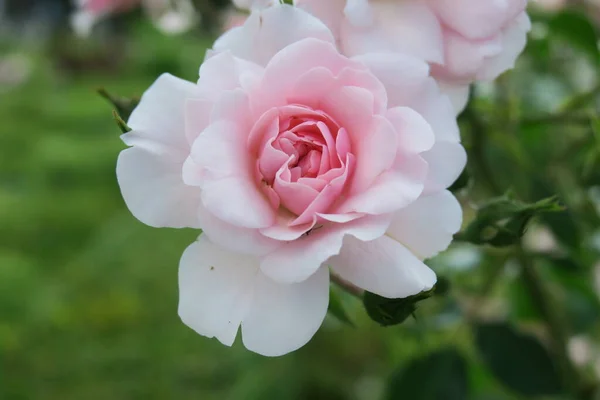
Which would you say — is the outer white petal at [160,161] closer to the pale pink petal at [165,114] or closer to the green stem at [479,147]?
the pale pink petal at [165,114]

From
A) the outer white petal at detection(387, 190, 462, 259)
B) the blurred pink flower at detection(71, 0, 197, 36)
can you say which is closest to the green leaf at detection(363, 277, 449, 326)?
the outer white petal at detection(387, 190, 462, 259)

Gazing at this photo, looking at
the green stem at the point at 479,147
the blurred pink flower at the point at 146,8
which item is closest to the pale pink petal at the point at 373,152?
the green stem at the point at 479,147

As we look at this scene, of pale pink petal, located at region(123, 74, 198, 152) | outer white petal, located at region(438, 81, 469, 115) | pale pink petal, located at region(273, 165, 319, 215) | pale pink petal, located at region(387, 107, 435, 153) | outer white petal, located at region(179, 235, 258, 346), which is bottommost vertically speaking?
outer white petal, located at region(179, 235, 258, 346)

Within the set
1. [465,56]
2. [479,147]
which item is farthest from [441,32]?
[479,147]

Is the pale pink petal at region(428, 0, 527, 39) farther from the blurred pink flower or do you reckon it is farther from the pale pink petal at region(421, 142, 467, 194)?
the blurred pink flower

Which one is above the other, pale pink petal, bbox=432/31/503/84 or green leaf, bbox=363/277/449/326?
pale pink petal, bbox=432/31/503/84

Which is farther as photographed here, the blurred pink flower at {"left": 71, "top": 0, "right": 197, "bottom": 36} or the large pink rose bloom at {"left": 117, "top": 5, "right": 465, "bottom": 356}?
the blurred pink flower at {"left": 71, "top": 0, "right": 197, "bottom": 36}

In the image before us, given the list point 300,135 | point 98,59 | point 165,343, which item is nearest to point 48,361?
point 165,343
